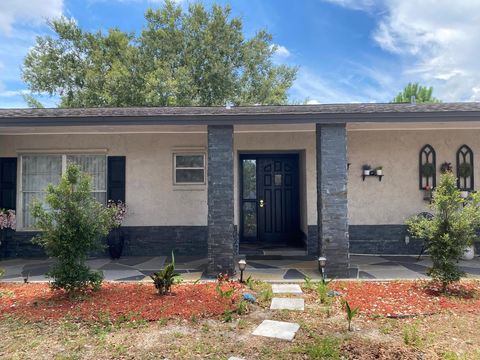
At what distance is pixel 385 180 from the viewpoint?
8.59 metres

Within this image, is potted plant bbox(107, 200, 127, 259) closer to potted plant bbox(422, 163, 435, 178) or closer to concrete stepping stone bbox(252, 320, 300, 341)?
concrete stepping stone bbox(252, 320, 300, 341)

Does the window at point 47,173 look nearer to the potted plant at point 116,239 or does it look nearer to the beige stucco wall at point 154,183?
the beige stucco wall at point 154,183

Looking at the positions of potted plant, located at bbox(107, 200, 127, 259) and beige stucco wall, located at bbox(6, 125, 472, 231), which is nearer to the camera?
potted plant, located at bbox(107, 200, 127, 259)

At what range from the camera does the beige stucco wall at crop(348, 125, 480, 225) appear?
8570mm

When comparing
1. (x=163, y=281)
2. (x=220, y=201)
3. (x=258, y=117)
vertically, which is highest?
(x=258, y=117)

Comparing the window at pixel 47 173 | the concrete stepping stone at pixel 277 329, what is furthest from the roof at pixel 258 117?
the concrete stepping stone at pixel 277 329

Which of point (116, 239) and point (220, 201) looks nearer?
point (220, 201)

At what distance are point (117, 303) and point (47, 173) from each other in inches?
203

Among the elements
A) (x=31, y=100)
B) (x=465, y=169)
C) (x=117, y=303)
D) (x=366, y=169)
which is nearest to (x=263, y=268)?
(x=117, y=303)

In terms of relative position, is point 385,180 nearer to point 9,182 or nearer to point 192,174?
point 192,174

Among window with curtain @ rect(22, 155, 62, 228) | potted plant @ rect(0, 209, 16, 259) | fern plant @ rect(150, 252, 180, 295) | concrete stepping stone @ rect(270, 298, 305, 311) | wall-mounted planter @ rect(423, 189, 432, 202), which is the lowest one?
concrete stepping stone @ rect(270, 298, 305, 311)

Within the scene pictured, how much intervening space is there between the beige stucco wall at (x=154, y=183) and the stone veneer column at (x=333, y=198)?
10.5ft

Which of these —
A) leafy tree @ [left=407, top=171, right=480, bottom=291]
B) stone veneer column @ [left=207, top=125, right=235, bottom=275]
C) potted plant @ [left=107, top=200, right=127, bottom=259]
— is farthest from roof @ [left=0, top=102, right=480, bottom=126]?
potted plant @ [left=107, top=200, right=127, bottom=259]

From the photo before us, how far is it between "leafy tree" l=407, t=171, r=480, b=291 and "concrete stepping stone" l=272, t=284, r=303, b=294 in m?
2.09
